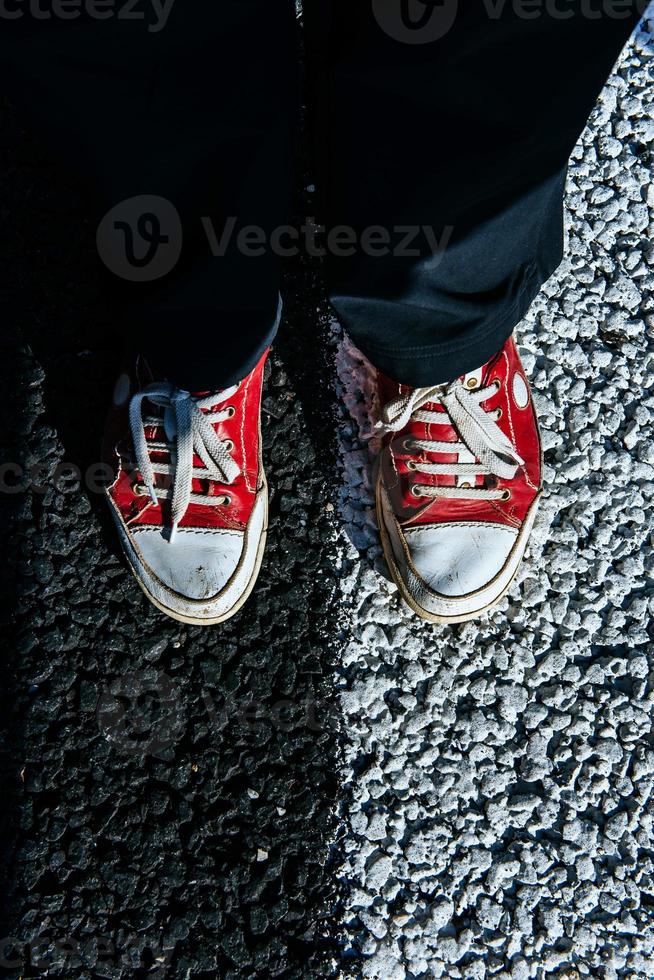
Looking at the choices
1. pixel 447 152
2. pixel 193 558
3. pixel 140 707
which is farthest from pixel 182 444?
pixel 447 152

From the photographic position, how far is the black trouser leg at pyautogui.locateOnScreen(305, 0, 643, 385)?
1.11 metres

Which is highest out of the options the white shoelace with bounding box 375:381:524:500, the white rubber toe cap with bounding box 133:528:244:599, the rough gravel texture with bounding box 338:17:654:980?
the white shoelace with bounding box 375:381:524:500

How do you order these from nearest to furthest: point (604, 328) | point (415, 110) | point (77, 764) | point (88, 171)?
point (415, 110) → point (88, 171) → point (77, 764) → point (604, 328)

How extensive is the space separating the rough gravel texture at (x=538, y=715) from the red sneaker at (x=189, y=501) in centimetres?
24

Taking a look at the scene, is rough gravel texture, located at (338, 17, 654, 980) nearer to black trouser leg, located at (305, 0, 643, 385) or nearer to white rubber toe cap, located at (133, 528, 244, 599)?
white rubber toe cap, located at (133, 528, 244, 599)

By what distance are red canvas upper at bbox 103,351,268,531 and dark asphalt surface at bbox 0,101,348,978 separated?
0.12 m

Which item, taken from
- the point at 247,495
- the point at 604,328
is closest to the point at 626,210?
the point at 604,328

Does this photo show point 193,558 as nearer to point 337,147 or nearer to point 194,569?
point 194,569

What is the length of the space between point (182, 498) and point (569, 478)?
0.83m

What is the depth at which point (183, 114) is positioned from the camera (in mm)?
1196

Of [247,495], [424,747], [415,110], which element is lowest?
[424,747]

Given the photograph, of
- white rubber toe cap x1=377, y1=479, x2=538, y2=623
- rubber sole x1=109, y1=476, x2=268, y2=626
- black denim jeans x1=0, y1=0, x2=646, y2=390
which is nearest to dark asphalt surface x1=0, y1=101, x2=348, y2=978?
rubber sole x1=109, y1=476, x2=268, y2=626

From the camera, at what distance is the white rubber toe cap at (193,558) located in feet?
5.16

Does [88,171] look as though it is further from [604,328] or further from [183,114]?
[604,328]
